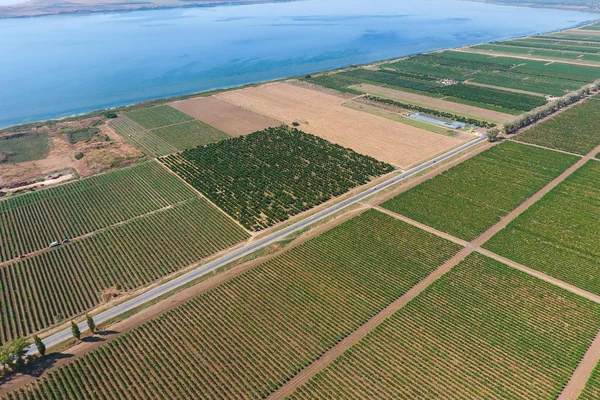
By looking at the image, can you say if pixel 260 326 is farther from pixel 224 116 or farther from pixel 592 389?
pixel 224 116

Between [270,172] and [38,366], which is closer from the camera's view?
[38,366]

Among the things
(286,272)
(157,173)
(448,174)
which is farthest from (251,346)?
(448,174)

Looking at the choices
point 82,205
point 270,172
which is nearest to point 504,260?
point 270,172

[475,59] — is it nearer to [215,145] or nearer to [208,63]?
[208,63]

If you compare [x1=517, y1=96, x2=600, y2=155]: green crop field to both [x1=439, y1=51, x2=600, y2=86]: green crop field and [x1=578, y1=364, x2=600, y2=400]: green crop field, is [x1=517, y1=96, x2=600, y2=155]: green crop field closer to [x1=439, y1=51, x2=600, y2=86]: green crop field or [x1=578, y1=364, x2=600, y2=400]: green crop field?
[x1=439, y1=51, x2=600, y2=86]: green crop field

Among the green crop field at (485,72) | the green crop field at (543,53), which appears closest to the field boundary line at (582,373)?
the green crop field at (485,72)

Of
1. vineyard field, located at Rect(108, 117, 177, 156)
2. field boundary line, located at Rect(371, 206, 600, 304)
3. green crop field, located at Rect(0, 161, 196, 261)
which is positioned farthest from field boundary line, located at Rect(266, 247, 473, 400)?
vineyard field, located at Rect(108, 117, 177, 156)
